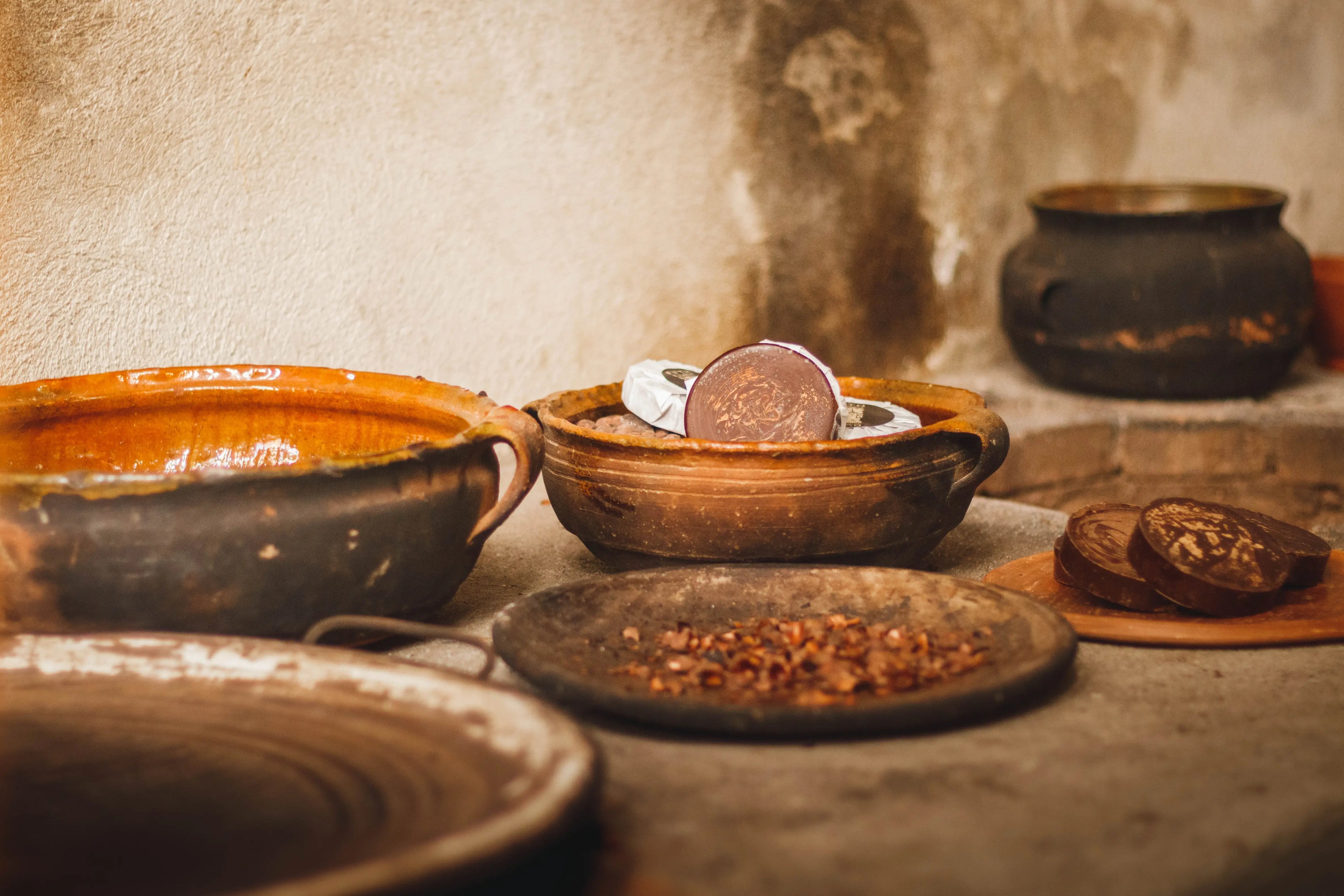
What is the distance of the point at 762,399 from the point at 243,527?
81cm

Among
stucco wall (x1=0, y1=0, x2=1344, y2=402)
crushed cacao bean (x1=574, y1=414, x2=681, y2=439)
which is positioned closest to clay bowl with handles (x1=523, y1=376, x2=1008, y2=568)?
crushed cacao bean (x1=574, y1=414, x2=681, y2=439)

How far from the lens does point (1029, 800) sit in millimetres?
1117

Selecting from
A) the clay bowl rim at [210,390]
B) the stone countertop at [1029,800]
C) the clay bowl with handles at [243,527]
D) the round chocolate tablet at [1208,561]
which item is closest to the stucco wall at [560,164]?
the clay bowl rim at [210,390]

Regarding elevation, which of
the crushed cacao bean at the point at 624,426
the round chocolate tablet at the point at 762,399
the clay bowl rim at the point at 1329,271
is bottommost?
the crushed cacao bean at the point at 624,426

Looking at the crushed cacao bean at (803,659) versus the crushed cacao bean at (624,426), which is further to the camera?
the crushed cacao bean at (624,426)

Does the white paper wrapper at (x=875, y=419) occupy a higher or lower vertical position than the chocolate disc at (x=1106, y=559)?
higher

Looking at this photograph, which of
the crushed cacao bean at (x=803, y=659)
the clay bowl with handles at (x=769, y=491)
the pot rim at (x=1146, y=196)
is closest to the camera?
the crushed cacao bean at (x=803, y=659)

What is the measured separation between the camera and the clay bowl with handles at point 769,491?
63.5 inches

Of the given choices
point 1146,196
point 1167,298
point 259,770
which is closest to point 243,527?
point 259,770

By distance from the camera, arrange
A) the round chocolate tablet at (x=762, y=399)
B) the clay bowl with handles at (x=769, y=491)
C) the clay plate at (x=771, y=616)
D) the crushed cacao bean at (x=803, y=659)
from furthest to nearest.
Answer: the round chocolate tablet at (x=762, y=399) → the clay bowl with handles at (x=769, y=491) → the crushed cacao bean at (x=803, y=659) → the clay plate at (x=771, y=616)

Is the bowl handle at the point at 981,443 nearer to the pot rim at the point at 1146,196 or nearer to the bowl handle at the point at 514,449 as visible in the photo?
the bowl handle at the point at 514,449

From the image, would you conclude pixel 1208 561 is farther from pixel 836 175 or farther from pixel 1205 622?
pixel 836 175

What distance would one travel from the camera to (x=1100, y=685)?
1.43m

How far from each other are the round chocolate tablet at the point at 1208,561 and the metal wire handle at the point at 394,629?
0.90 m
